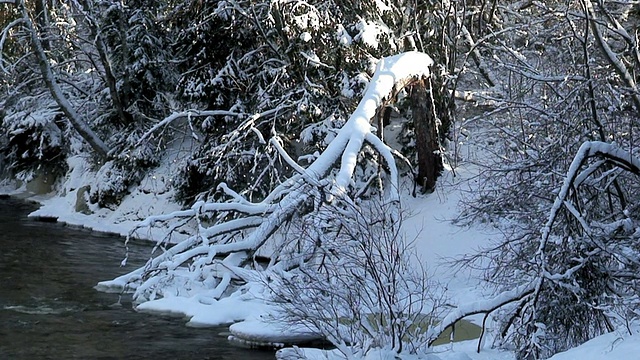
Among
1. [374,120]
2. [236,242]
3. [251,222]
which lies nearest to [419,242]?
[374,120]

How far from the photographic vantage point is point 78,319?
12.5 meters

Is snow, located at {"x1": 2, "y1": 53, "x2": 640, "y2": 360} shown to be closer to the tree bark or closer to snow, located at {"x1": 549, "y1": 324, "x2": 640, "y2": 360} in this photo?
snow, located at {"x1": 549, "y1": 324, "x2": 640, "y2": 360}

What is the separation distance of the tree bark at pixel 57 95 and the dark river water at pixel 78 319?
270 inches

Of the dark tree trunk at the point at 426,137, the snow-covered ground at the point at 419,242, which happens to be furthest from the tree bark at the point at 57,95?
the dark tree trunk at the point at 426,137

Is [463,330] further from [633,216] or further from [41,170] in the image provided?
[41,170]

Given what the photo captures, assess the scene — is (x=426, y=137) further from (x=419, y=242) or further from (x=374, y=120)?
(x=419, y=242)

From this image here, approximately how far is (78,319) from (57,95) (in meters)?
14.0

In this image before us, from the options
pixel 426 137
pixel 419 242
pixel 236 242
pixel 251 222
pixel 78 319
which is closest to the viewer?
pixel 78 319

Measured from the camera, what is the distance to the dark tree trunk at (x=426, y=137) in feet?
65.8

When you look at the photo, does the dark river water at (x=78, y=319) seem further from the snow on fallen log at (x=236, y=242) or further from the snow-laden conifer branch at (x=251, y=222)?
the snow-laden conifer branch at (x=251, y=222)

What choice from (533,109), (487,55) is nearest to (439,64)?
(487,55)

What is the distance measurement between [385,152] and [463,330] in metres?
3.96

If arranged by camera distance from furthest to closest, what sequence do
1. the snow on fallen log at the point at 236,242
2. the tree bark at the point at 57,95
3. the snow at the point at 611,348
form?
1. the tree bark at the point at 57,95
2. the snow on fallen log at the point at 236,242
3. the snow at the point at 611,348

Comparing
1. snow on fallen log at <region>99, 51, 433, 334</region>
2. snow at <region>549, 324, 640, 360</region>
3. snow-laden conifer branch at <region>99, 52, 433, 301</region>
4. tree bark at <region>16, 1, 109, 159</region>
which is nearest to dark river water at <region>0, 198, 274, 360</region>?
snow on fallen log at <region>99, 51, 433, 334</region>
